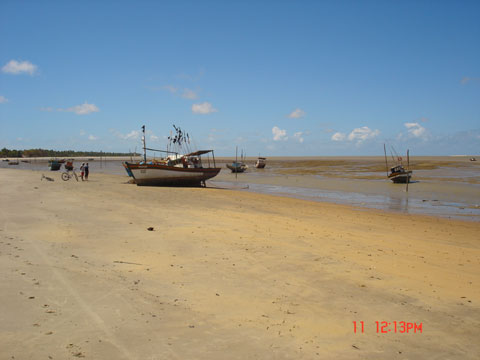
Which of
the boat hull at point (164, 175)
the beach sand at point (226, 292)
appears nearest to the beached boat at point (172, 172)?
the boat hull at point (164, 175)

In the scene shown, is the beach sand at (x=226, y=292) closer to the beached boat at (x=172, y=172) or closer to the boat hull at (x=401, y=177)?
the beached boat at (x=172, y=172)

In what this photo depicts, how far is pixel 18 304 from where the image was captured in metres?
4.97

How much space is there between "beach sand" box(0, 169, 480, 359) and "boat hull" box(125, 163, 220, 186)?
16.5 metres

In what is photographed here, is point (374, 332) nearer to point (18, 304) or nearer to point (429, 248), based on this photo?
point (18, 304)

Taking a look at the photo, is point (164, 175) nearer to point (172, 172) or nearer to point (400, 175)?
point (172, 172)

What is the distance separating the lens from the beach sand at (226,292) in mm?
4273

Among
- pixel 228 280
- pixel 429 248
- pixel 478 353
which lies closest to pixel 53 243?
pixel 228 280

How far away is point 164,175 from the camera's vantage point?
28.2 m

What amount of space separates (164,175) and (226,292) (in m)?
23.0
